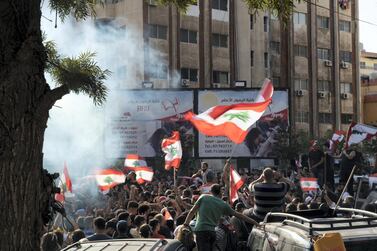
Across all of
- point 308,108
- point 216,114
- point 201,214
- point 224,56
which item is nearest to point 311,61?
point 308,108

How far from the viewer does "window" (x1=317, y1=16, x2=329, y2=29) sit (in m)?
61.8

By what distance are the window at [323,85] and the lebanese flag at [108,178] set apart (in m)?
44.6

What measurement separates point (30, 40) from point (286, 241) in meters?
3.61

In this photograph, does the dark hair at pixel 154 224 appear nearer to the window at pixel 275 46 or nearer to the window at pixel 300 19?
the window at pixel 275 46

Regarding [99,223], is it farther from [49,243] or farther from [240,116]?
[240,116]

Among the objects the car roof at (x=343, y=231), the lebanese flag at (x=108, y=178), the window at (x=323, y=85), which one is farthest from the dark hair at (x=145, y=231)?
the window at (x=323, y=85)

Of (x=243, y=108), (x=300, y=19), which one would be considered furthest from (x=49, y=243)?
(x=300, y=19)

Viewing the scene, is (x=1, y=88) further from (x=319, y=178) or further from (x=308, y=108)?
(x=308, y=108)

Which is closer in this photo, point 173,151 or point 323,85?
point 173,151

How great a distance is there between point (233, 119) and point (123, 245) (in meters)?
6.79

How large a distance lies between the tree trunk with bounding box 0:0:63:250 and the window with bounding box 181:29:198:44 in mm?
48309

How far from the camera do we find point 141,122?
33281 millimetres

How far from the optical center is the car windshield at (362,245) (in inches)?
257

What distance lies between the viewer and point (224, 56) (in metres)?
54.6
